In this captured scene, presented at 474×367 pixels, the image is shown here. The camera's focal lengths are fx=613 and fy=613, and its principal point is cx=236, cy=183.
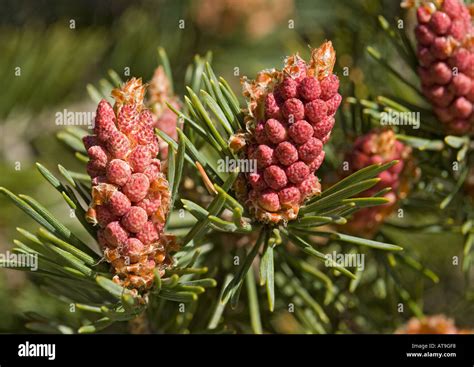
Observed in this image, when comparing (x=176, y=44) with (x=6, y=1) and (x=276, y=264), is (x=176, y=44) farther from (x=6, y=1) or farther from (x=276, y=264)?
(x=276, y=264)

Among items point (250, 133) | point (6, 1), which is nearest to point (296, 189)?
point (250, 133)

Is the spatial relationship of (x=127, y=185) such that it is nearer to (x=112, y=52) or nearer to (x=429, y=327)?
(x=429, y=327)

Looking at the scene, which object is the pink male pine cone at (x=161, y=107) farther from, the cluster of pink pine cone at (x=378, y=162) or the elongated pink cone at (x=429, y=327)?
the elongated pink cone at (x=429, y=327)

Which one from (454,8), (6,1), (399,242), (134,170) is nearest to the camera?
(134,170)

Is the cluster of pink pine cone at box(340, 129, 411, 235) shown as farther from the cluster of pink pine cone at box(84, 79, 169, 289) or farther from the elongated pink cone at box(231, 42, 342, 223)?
the cluster of pink pine cone at box(84, 79, 169, 289)

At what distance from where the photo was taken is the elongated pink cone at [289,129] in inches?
23.9

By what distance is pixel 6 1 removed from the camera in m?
1.36

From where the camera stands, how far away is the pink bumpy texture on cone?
0.60m

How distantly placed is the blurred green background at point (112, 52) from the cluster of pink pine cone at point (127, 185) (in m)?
0.44

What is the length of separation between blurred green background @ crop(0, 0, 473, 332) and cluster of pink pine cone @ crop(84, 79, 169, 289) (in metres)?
0.44

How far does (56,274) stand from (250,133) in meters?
0.25

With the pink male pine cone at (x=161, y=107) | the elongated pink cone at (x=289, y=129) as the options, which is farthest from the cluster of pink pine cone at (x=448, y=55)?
the pink male pine cone at (x=161, y=107)

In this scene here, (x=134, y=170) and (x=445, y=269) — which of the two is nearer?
(x=134, y=170)

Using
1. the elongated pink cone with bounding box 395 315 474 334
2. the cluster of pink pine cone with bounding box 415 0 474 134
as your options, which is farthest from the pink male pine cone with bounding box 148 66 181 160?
the elongated pink cone with bounding box 395 315 474 334
